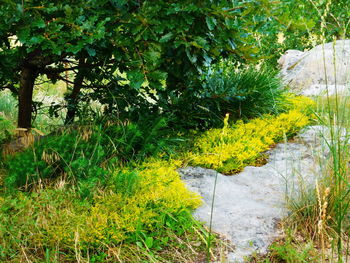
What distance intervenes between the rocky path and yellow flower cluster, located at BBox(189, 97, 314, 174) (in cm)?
11

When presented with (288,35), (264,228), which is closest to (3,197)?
(264,228)

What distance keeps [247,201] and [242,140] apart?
1078 millimetres

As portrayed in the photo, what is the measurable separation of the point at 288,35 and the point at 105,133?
24.2ft

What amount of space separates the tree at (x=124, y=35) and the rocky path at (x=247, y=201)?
84 cm

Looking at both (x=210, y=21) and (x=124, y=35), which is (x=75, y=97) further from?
(x=210, y=21)

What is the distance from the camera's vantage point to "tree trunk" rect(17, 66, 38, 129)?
144 inches

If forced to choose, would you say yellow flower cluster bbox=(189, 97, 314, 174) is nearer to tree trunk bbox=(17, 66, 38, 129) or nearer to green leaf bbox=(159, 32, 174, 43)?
green leaf bbox=(159, 32, 174, 43)

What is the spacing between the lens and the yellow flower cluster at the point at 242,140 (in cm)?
359

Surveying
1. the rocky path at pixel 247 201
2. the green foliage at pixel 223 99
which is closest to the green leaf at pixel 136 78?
the green foliage at pixel 223 99

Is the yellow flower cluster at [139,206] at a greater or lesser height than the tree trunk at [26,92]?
lesser

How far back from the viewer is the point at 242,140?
397 centimetres

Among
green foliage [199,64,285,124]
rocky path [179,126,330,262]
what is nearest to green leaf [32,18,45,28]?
rocky path [179,126,330,262]

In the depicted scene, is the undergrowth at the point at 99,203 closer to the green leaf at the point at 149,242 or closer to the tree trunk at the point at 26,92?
the green leaf at the point at 149,242

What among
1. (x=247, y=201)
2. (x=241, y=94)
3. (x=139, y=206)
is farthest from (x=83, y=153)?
(x=241, y=94)
